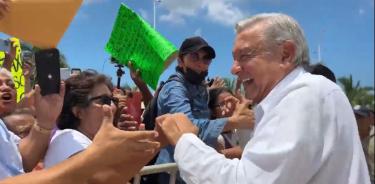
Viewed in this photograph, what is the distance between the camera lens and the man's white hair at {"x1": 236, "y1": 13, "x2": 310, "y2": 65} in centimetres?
187

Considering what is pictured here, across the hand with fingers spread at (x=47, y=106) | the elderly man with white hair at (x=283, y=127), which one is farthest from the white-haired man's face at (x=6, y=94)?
the elderly man with white hair at (x=283, y=127)

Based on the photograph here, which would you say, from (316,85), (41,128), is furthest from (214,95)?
(316,85)

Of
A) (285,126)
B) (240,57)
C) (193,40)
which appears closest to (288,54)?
(240,57)

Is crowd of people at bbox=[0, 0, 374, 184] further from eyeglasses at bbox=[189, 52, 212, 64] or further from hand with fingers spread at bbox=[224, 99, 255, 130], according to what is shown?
eyeglasses at bbox=[189, 52, 212, 64]

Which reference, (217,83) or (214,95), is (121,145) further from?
(217,83)

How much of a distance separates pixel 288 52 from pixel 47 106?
1.12 meters

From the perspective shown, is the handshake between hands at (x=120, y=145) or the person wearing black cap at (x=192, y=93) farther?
the person wearing black cap at (x=192, y=93)

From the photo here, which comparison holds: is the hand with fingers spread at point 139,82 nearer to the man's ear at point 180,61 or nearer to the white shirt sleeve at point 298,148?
the man's ear at point 180,61

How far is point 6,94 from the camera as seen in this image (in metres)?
2.66

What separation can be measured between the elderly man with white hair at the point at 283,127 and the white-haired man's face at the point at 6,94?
1.11m

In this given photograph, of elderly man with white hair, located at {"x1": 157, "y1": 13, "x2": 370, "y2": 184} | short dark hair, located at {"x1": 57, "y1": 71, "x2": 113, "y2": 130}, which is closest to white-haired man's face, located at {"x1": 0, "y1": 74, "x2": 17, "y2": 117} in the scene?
short dark hair, located at {"x1": 57, "y1": 71, "x2": 113, "y2": 130}

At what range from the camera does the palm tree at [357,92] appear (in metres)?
37.4

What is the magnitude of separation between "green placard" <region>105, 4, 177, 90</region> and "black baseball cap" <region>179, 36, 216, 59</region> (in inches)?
11.9

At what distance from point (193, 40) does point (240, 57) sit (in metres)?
1.56
